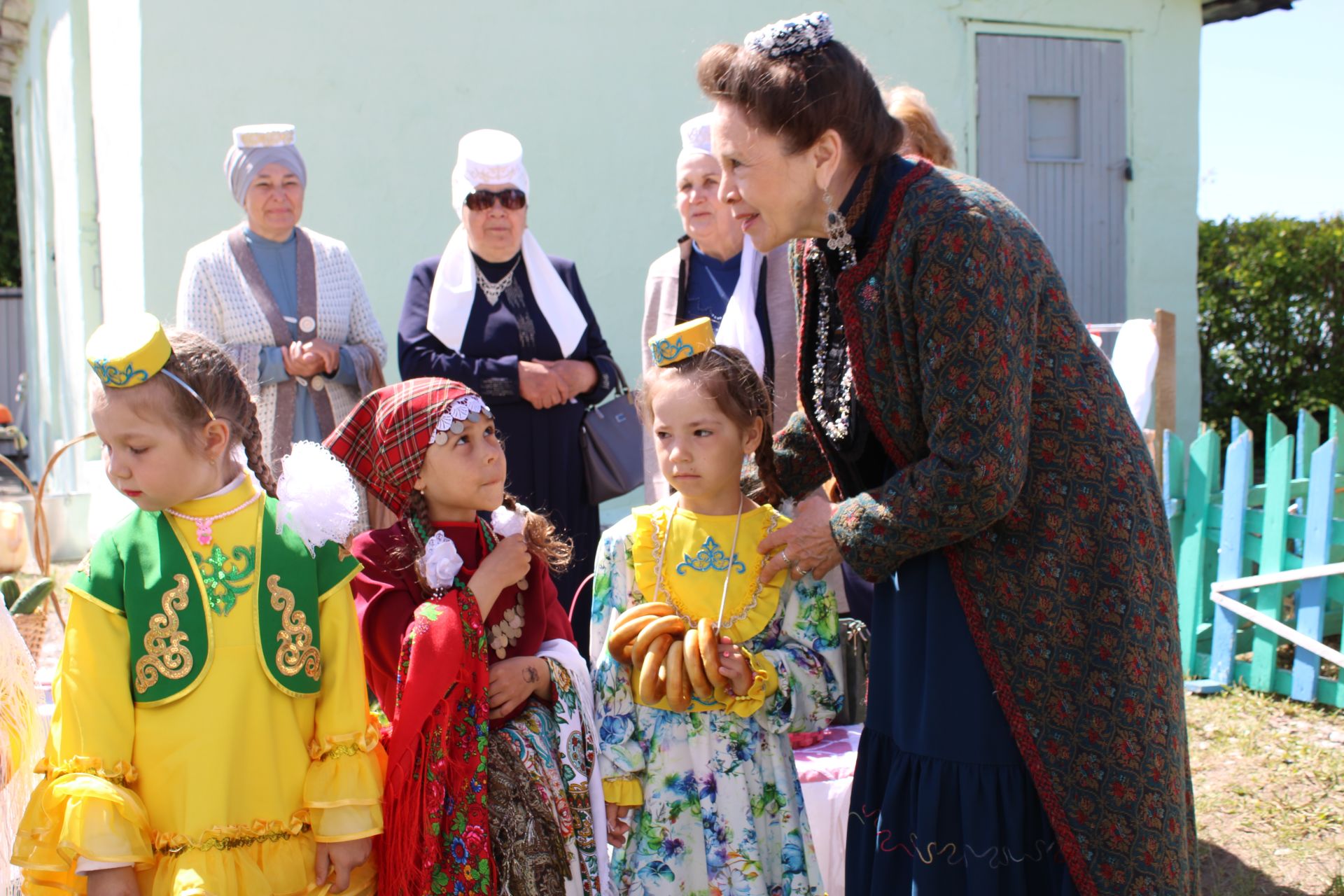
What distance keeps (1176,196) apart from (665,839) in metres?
7.47

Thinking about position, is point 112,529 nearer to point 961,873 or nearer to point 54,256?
point 961,873

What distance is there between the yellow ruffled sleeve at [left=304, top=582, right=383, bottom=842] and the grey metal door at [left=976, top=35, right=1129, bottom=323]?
22.4 feet

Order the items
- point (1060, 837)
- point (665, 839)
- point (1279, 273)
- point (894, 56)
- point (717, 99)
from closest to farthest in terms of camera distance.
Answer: point (1060, 837), point (717, 99), point (665, 839), point (894, 56), point (1279, 273)

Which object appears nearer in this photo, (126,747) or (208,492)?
(126,747)

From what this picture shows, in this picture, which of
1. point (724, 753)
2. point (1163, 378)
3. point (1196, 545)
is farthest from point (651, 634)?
point (1163, 378)

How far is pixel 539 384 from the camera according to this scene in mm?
4000

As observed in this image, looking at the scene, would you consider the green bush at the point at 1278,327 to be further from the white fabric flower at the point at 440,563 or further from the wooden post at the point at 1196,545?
the white fabric flower at the point at 440,563

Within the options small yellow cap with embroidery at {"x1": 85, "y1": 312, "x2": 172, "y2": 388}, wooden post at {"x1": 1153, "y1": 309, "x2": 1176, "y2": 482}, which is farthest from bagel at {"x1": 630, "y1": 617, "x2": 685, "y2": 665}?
wooden post at {"x1": 1153, "y1": 309, "x2": 1176, "y2": 482}

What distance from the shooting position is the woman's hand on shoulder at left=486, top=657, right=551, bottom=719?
2.45m

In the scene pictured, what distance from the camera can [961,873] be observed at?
6.65ft

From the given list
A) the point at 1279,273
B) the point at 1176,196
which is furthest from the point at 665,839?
the point at 1279,273

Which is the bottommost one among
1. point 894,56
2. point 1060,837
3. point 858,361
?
point 1060,837

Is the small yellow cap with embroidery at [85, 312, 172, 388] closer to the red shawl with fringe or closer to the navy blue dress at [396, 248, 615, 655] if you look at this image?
the red shawl with fringe

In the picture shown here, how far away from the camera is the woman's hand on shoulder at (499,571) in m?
2.44
